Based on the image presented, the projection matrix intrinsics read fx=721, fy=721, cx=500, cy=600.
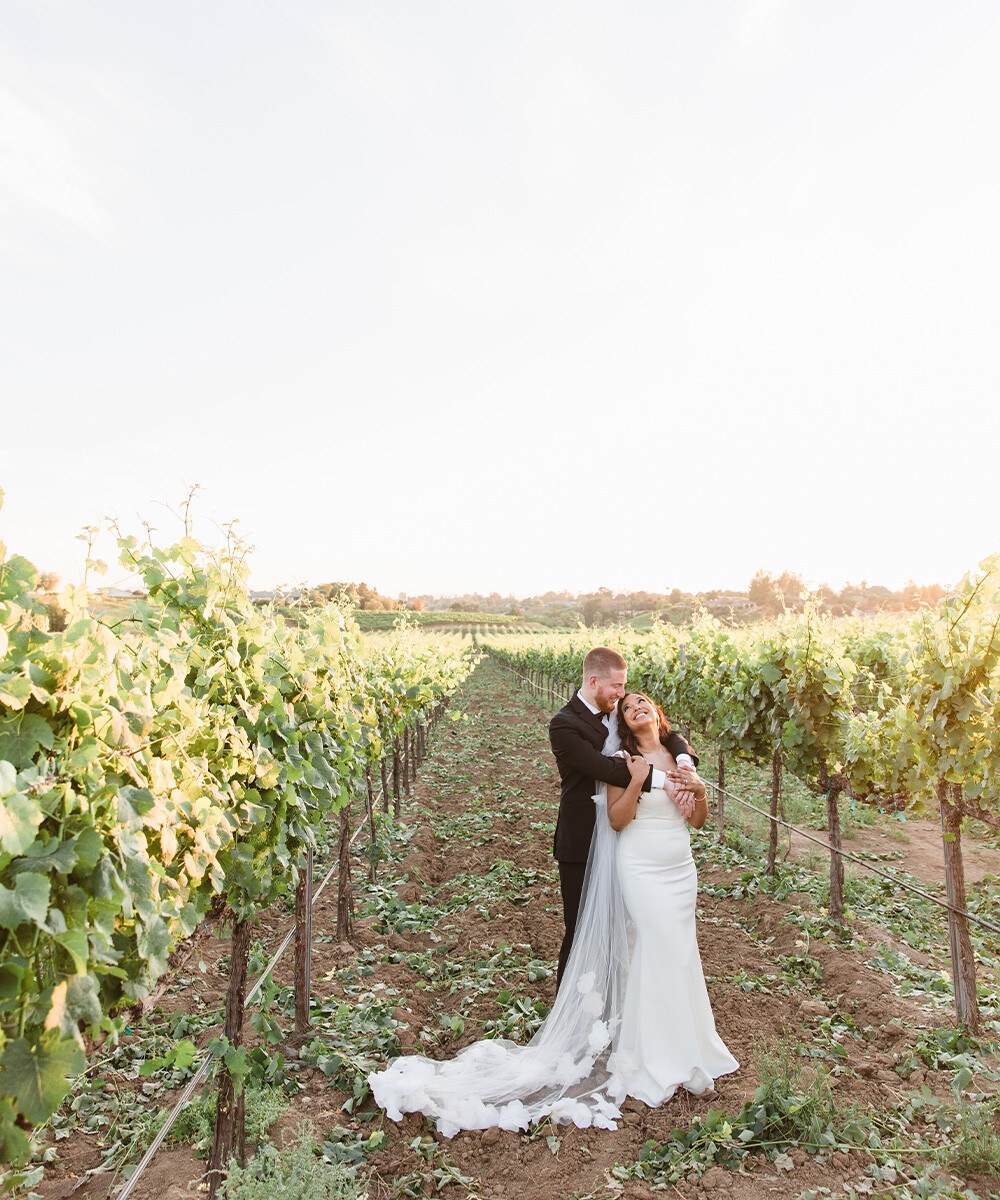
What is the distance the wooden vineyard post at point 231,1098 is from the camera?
9.81 feet

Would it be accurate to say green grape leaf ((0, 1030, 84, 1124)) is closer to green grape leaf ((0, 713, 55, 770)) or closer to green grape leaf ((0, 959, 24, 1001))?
green grape leaf ((0, 959, 24, 1001))

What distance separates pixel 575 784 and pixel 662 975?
1074 mm

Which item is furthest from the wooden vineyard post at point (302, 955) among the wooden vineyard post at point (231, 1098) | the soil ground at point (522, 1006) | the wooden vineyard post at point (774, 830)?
the wooden vineyard post at point (774, 830)

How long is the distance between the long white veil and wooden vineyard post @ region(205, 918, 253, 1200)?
728 mm

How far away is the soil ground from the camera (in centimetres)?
313

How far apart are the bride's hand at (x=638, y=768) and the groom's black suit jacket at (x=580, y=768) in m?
0.03

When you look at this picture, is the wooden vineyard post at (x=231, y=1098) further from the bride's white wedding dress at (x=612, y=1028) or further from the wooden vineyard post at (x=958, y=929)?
the wooden vineyard post at (x=958, y=929)

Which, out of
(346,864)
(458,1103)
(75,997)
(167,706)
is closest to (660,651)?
(346,864)

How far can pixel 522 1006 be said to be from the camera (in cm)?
454

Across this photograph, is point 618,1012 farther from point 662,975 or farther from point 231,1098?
point 231,1098

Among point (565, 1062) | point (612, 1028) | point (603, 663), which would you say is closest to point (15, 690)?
point (603, 663)

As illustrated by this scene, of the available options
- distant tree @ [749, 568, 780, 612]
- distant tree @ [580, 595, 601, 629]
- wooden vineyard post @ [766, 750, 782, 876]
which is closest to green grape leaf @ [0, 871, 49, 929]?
wooden vineyard post @ [766, 750, 782, 876]

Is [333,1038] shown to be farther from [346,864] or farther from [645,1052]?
[645,1052]

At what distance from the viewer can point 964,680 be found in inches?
172
